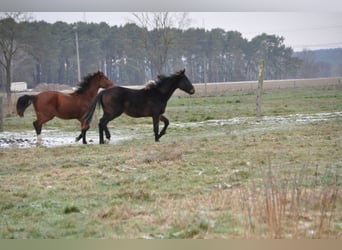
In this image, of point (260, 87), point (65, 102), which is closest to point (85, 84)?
point (65, 102)

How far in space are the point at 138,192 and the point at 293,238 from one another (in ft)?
3.48

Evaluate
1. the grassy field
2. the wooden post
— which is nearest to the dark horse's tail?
the grassy field

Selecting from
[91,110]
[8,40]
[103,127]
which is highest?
[8,40]

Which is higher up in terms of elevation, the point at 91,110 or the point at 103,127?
the point at 91,110

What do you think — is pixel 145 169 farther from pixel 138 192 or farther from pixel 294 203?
pixel 294 203

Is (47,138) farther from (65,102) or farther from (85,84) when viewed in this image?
(85,84)

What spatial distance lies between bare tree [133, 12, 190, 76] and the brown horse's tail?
A: 1264 mm

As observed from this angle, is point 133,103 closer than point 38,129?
No

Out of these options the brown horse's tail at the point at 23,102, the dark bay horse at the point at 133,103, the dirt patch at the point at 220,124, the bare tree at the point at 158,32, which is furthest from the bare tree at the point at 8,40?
the dark bay horse at the point at 133,103

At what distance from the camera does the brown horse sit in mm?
4527

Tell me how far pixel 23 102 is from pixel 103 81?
0.79 meters

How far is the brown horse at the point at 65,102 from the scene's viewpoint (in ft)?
14.9

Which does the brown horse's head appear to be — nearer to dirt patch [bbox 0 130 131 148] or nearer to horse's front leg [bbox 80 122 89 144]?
horse's front leg [bbox 80 122 89 144]

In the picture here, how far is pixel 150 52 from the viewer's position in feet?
13.1
